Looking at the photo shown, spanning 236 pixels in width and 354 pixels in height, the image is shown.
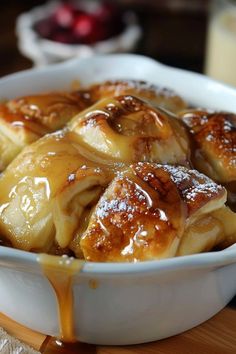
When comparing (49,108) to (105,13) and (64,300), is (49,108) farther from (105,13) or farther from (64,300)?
(105,13)

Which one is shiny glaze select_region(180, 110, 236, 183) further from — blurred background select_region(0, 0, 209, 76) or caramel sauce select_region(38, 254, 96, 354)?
blurred background select_region(0, 0, 209, 76)

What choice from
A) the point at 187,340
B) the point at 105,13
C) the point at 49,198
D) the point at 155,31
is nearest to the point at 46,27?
the point at 105,13

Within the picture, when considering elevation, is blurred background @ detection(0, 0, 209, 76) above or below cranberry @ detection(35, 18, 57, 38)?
below

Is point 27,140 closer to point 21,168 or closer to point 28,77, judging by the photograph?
point 21,168

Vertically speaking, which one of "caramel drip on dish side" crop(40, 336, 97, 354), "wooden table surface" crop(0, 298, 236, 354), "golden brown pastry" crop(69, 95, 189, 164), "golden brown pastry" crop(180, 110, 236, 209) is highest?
"golden brown pastry" crop(69, 95, 189, 164)

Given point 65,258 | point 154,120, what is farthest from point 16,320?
point 154,120

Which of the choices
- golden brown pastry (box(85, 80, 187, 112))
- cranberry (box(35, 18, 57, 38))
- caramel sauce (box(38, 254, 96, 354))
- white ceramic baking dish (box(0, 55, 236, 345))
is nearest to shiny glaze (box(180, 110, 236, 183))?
golden brown pastry (box(85, 80, 187, 112))

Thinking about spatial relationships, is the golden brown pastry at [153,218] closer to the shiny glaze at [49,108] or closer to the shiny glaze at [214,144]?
the shiny glaze at [214,144]
